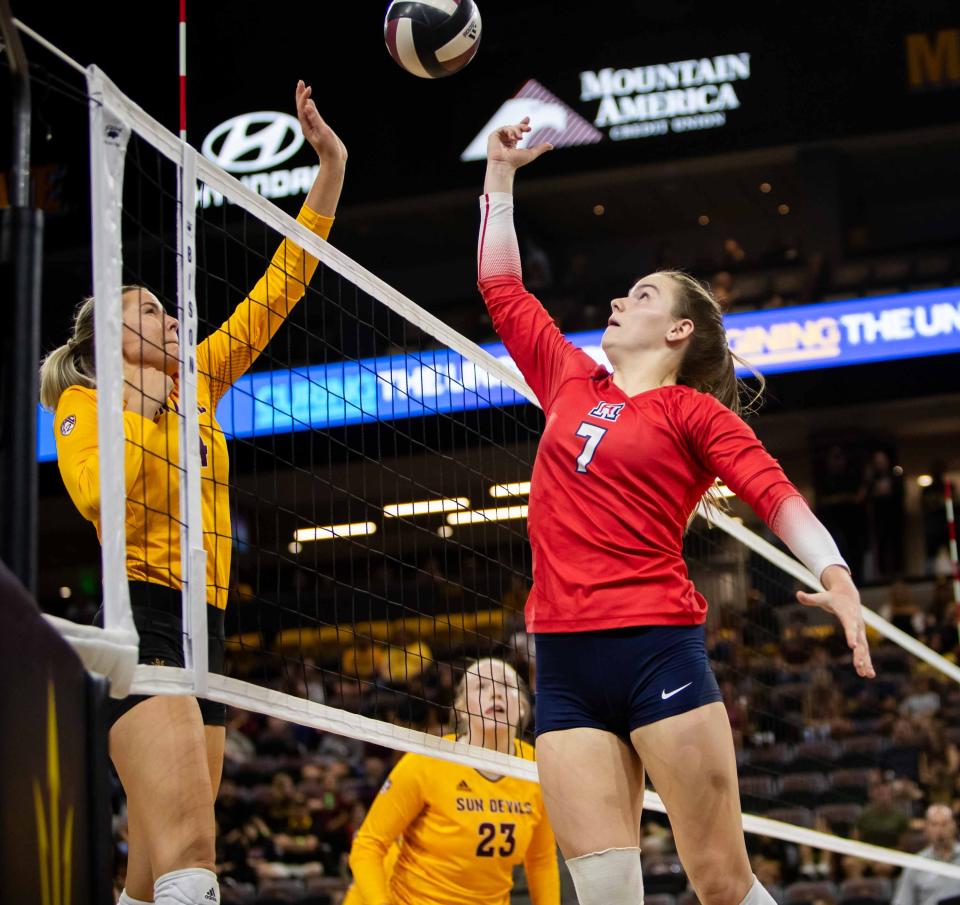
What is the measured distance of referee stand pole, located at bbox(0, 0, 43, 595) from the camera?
2.37 metres

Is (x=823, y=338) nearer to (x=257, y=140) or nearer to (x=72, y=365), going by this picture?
(x=257, y=140)

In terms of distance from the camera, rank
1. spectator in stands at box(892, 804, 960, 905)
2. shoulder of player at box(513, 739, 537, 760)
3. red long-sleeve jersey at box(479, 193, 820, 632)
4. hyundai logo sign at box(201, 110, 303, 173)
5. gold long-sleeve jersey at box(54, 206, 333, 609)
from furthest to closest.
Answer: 1. hyundai logo sign at box(201, 110, 303, 173)
2. spectator in stands at box(892, 804, 960, 905)
3. shoulder of player at box(513, 739, 537, 760)
4. gold long-sleeve jersey at box(54, 206, 333, 609)
5. red long-sleeve jersey at box(479, 193, 820, 632)

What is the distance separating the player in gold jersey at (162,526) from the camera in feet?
11.3

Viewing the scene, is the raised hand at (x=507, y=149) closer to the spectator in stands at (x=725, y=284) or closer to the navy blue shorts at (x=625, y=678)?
the navy blue shorts at (x=625, y=678)

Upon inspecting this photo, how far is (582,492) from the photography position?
3492mm

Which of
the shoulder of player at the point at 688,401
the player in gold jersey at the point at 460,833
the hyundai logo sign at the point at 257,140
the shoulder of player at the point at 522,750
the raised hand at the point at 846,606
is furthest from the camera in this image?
the hyundai logo sign at the point at 257,140

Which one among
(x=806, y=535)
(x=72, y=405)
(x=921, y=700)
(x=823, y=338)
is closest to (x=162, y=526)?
(x=72, y=405)

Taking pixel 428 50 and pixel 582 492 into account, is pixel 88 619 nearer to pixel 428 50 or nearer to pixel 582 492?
pixel 428 50

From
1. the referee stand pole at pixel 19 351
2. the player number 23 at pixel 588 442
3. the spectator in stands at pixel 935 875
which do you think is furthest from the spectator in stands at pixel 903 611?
the referee stand pole at pixel 19 351

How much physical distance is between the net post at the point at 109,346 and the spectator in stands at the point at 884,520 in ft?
54.4

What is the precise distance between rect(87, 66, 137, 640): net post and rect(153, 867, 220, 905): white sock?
75 cm

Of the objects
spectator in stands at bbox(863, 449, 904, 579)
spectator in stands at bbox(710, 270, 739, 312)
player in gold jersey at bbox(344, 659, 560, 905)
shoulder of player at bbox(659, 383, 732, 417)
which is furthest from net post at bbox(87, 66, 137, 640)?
spectator in stands at bbox(863, 449, 904, 579)

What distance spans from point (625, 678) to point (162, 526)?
4.36 ft

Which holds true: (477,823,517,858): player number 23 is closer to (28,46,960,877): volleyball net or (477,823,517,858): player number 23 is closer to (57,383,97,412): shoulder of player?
(28,46,960,877): volleyball net
